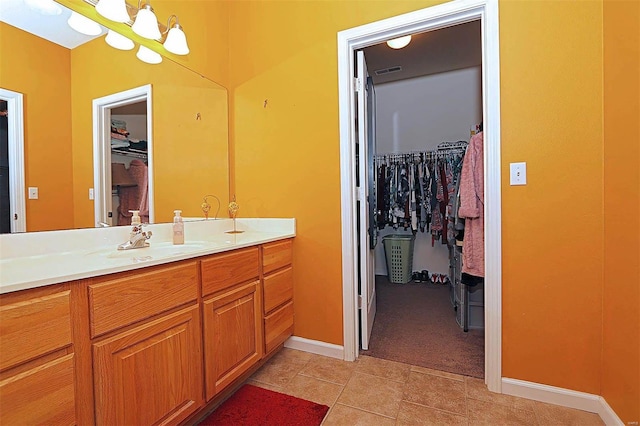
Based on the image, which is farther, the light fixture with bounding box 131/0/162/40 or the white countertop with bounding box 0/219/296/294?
the light fixture with bounding box 131/0/162/40

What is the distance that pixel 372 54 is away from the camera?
10.3 feet

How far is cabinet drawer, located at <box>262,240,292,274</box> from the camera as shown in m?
1.71

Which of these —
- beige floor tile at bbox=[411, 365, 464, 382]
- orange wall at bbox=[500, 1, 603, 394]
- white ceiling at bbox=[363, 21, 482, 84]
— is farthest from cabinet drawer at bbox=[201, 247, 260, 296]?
white ceiling at bbox=[363, 21, 482, 84]

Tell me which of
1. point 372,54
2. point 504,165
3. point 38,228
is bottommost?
point 38,228

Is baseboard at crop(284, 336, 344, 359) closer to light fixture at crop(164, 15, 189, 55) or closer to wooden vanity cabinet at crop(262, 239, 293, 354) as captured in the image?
wooden vanity cabinet at crop(262, 239, 293, 354)

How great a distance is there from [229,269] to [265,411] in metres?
0.69

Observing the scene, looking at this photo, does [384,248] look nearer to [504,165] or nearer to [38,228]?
[504,165]

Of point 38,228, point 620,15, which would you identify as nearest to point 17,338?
point 38,228

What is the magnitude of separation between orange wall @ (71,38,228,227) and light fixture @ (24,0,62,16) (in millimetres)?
148

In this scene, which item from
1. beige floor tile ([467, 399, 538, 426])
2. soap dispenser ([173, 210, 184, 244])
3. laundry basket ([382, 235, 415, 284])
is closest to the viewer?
beige floor tile ([467, 399, 538, 426])

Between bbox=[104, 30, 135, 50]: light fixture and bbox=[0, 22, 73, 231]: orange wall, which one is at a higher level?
bbox=[104, 30, 135, 50]: light fixture

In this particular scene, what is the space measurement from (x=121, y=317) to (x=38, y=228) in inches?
24.7

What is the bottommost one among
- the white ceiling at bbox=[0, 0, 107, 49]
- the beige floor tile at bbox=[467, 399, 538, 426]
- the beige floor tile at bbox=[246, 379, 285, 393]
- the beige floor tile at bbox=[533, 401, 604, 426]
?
the beige floor tile at bbox=[467, 399, 538, 426]

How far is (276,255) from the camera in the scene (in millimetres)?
1809
